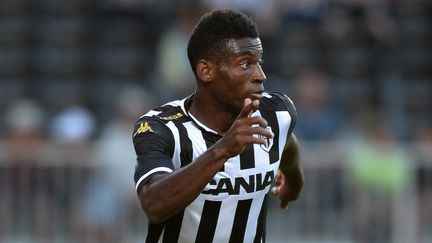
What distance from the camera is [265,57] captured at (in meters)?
14.2

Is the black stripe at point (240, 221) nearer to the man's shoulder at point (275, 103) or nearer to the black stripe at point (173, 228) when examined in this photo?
the black stripe at point (173, 228)

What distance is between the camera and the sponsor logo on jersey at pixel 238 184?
5.29 metres

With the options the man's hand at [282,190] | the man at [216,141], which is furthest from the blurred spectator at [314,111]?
the man at [216,141]

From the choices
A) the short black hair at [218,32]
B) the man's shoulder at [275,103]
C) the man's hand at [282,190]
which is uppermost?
the short black hair at [218,32]

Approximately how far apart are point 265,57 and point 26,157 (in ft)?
13.5

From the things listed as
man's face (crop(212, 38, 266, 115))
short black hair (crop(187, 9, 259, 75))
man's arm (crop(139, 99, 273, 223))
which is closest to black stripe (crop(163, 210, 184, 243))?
man's arm (crop(139, 99, 273, 223))

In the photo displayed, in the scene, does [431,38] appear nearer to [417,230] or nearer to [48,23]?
[417,230]

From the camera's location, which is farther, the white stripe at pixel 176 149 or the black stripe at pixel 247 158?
the black stripe at pixel 247 158

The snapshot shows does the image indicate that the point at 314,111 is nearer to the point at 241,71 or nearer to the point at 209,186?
the point at 209,186

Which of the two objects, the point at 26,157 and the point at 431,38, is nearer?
the point at 26,157

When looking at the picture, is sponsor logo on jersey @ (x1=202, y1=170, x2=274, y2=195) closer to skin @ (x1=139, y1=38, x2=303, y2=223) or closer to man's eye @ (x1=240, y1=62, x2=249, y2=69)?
skin @ (x1=139, y1=38, x2=303, y2=223)

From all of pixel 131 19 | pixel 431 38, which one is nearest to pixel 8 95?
pixel 131 19

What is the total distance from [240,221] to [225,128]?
508 millimetres

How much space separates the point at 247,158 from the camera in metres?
5.43
